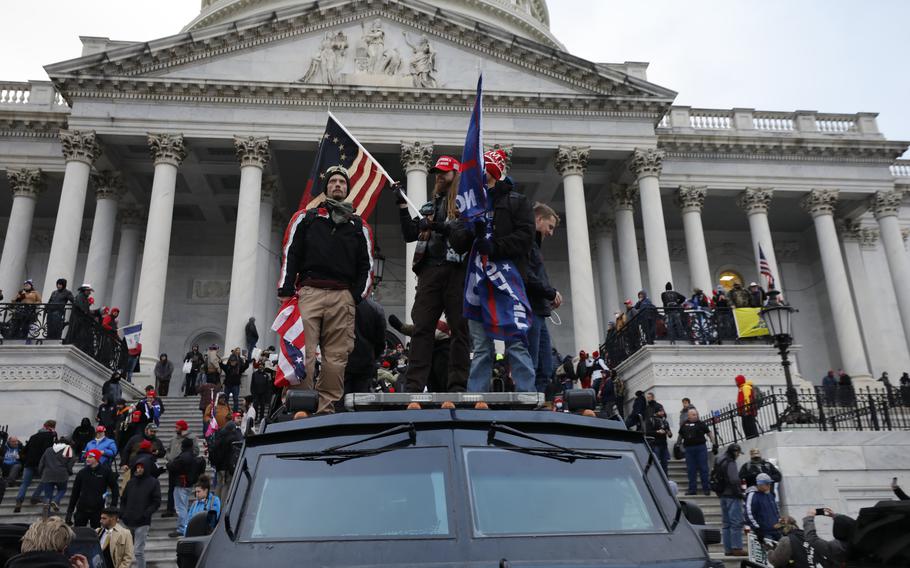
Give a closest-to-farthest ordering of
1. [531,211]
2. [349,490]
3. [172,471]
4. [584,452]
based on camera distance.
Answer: [349,490]
[584,452]
[531,211]
[172,471]

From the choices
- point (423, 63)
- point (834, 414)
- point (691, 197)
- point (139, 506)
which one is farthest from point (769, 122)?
point (139, 506)

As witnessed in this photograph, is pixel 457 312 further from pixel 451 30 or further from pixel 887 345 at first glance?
pixel 887 345

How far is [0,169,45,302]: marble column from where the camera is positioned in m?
26.9

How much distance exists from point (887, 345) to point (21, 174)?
122ft

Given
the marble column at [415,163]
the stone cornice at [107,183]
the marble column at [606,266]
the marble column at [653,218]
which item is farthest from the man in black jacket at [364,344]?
the stone cornice at [107,183]

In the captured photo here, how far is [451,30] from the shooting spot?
28969 mm

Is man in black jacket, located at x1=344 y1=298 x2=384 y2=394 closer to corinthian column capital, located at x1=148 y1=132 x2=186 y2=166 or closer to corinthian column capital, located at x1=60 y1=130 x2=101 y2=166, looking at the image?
corinthian column capital, located at x1=148 y1=132 x2=186 y2=166

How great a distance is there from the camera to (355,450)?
11.8ft

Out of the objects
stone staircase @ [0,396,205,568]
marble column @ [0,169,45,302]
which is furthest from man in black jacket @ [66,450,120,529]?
marble column @ [0,169,45,302]

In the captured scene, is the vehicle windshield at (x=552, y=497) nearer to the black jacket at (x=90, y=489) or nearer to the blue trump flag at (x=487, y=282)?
the blue trump flag at (x=487, y=282)

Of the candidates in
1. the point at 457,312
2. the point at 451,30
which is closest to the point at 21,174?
the point at 451,30

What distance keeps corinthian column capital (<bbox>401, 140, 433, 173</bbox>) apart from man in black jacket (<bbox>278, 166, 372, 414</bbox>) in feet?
69.0

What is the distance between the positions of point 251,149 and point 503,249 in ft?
→ 75.8

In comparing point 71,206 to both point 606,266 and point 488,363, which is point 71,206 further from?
point 488,363
